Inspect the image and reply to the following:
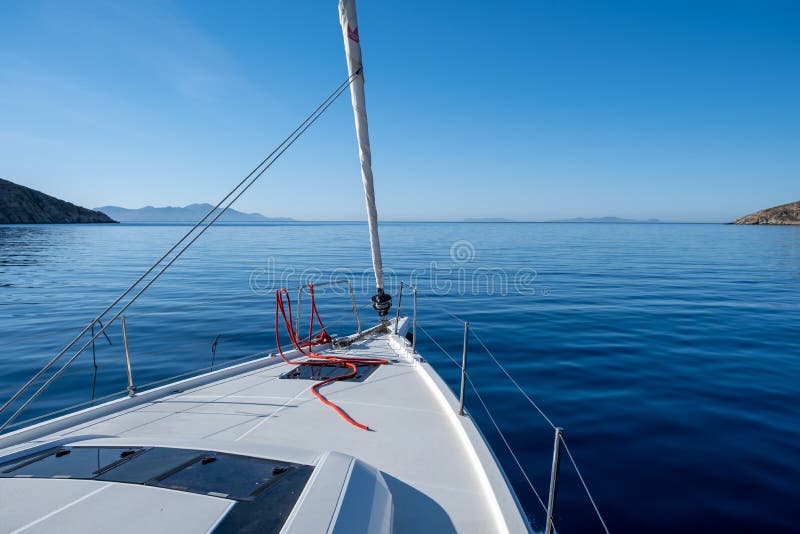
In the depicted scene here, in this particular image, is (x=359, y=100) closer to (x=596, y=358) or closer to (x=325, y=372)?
(x=325, y=372)

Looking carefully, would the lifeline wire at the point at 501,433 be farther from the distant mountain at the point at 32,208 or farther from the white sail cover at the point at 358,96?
the distant mountain at the point at 32,208

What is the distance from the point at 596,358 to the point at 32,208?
134 meters

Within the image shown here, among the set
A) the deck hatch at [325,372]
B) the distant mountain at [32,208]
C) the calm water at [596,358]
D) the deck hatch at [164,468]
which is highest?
the distant mountain at [32,208]

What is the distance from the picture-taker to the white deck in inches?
75.5

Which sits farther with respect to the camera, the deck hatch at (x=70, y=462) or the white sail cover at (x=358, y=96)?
the white sail cover at (x=358, y=96)

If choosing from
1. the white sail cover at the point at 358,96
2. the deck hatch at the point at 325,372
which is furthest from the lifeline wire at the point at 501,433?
the white sail cover at the point at 358,96

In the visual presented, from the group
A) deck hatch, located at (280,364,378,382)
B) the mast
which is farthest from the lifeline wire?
the mast

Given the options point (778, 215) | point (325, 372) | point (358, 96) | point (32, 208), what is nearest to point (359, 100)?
point (358, 96)

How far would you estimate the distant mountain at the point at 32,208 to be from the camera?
95.0m

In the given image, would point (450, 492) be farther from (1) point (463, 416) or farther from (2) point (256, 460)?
(2) point (256, 460)

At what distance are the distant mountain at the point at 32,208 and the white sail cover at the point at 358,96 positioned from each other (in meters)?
127

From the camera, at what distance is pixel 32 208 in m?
98.7

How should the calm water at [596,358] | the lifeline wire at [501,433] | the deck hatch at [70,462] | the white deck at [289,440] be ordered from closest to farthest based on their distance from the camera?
the white deck at [289,440], the deck hatch at [70,462], the lifeline wire at [501,433], the calm water at [596,358]

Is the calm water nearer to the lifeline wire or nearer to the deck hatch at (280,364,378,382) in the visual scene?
the lifeline wire
